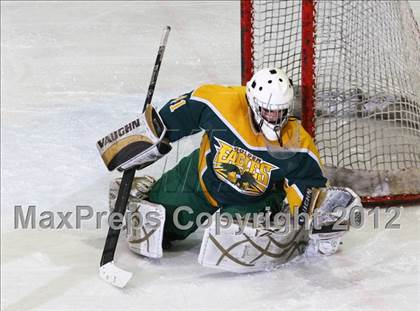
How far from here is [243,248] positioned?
3062 mm

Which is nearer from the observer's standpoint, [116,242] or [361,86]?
[116,242]

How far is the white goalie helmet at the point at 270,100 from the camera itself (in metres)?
2.98

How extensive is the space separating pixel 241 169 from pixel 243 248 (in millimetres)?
252

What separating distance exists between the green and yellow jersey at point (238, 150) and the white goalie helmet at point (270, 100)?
0.05 meters

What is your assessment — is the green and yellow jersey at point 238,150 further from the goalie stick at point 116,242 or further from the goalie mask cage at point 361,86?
the goalie mask cage at point 361,86

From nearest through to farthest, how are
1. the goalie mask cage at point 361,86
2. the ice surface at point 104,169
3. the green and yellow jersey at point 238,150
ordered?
1. the ice surface at point 104,169
2. the green and yellow jersey at point 238,150
3. the goalie mask cage at point 361,86

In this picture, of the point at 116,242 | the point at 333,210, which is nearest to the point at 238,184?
the point at 333,210

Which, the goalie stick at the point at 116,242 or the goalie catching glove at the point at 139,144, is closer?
the goalie stick at the point at 116,242

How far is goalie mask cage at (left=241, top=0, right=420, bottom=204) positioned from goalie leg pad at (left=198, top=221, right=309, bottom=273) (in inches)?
21.4

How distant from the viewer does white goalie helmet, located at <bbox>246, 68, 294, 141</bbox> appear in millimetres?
2979

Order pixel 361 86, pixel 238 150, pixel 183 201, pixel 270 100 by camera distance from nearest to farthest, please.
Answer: pixel 270 100 < pixel 238 150 < pixel 183 201 < pixel 361 86

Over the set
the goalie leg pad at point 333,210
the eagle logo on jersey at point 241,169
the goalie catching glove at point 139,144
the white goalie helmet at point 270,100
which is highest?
the white goalie helmet at point 270,100

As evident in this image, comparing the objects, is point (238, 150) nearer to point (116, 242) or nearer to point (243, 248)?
point (243, 248)

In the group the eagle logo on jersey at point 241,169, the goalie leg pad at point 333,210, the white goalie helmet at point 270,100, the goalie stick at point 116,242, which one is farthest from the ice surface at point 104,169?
the white goalie helmet at point 270,100
